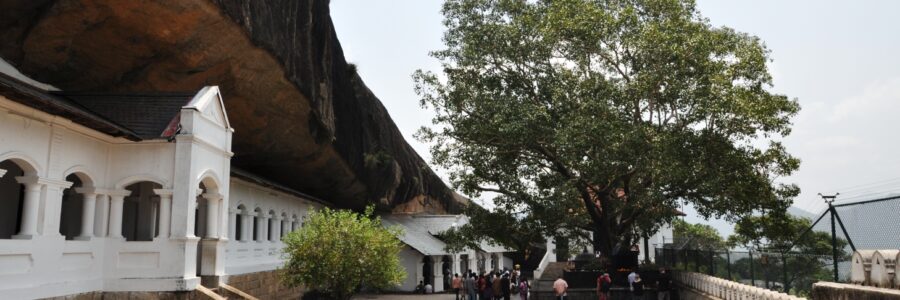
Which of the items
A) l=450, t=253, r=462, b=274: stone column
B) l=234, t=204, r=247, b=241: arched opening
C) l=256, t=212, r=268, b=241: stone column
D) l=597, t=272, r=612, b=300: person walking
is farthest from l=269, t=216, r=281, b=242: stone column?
l=450, t=253, r=462, b=274: stone column

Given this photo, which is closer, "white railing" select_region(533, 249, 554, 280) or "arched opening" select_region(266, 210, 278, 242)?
"arched opening" select_region(266, 210, 278, 242)

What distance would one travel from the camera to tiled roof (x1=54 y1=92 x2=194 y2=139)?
531 inches

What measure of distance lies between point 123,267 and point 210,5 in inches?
218

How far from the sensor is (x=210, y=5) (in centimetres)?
1480

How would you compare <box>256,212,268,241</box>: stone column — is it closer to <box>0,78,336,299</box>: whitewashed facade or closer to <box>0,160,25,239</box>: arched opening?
<box>0,78,336,299</box>: whitewashed facade

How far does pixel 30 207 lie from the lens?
11.5 meters

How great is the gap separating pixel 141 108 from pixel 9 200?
3022mm

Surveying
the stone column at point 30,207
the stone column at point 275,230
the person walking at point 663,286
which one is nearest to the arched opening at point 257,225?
the stone column at point 275,230

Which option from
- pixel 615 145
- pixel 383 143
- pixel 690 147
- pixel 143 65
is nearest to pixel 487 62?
pixel 615 145

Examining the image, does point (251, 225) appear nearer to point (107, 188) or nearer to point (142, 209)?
point (142, 209)

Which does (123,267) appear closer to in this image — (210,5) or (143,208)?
(143,208)

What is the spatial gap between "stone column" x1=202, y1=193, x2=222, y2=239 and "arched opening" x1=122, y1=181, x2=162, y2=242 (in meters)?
1.58

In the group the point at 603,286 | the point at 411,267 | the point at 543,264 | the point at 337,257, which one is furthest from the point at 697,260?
the point at 543,264

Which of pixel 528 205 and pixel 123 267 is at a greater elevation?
pixel 528 205
